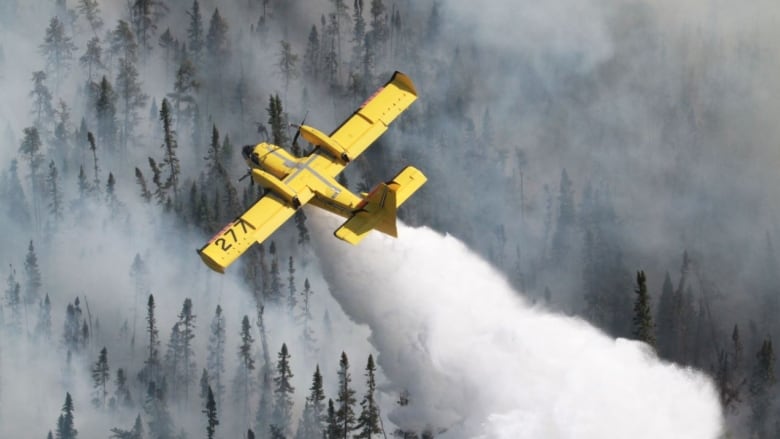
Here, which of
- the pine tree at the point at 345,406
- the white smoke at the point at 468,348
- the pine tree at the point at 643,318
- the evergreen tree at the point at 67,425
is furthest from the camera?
the evergreen tree at the point at 67,425

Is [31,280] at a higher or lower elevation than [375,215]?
higher

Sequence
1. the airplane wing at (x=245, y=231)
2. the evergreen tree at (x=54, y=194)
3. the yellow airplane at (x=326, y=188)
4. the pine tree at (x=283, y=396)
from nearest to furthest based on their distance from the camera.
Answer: the airplane wing at (x=245, y=231) < the yellow airplane at (x=326, y=188) < the pine tree at (x=283, y=396) < the evergreen tree at (x=54, y=194)

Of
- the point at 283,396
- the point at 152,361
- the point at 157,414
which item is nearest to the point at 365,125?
the point at 283,396

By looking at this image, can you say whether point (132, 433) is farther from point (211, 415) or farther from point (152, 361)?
point (211, 415)

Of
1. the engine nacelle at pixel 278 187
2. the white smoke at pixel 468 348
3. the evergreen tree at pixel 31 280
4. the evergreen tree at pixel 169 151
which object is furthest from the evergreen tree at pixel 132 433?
the engine nacelle at pixel 278 187

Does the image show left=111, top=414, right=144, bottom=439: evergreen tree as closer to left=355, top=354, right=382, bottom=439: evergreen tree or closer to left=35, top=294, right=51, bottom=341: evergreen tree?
left=35, top=294, right=51, bottom=341: evergreen tree

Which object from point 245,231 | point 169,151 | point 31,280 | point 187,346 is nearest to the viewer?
point 245,231

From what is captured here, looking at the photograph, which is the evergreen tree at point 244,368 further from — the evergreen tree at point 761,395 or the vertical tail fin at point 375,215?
the vertical tail fin at point 375,215
